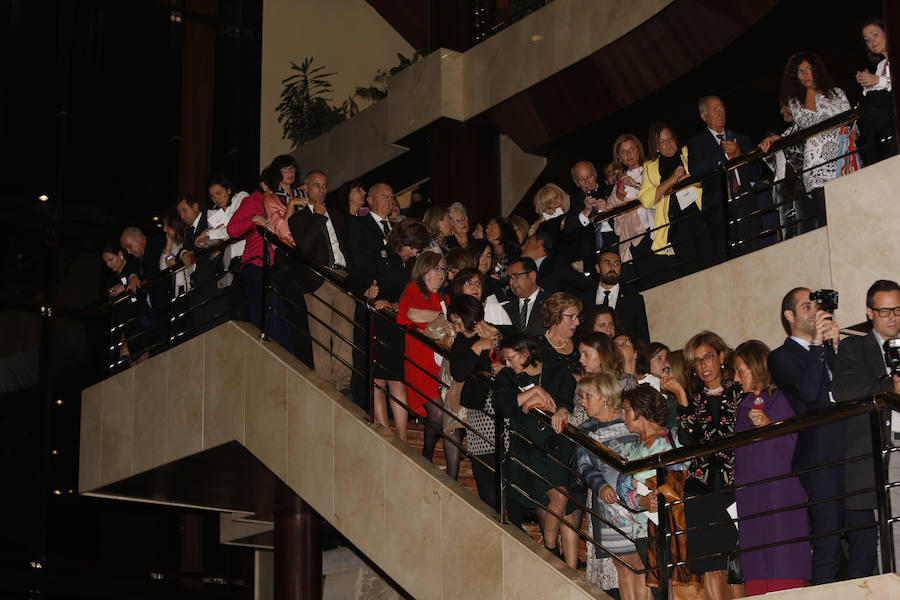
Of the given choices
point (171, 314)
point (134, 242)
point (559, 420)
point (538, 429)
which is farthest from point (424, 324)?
point (134, 242)

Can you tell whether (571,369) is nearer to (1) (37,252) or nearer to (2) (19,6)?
(1) (37,252)

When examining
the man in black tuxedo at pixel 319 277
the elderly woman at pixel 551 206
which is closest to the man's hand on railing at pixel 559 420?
the man in black tuxedo at pixel 319 277

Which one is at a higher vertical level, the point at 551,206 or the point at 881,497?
the point at 551,206

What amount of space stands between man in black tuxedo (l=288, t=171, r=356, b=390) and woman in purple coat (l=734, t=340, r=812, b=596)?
132 inches

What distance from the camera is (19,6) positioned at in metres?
12.7

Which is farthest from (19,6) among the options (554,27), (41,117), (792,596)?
(792,596)

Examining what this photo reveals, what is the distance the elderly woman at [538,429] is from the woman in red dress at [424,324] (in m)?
0.93

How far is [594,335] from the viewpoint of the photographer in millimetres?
6684

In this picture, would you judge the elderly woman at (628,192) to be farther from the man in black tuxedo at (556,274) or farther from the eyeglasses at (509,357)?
the eyeglasses at (509,357)

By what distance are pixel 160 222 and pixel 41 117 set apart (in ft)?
5.62

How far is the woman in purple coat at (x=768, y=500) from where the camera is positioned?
5.64 meters

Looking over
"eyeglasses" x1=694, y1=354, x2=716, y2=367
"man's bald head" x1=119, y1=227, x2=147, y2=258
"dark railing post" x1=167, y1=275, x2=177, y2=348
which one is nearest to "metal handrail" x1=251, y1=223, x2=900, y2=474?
"eyeglasses" x1=694, y1=354, x2=716, y2=367

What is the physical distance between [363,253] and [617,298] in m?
1.84

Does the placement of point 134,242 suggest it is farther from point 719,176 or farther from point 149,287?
point 719,176
